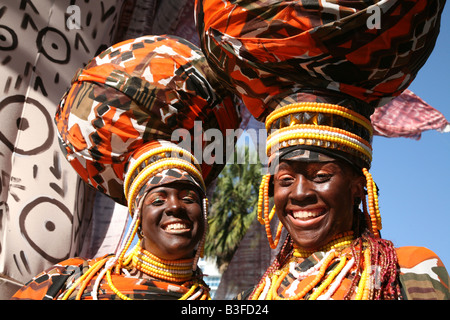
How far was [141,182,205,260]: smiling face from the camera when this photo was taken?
9.48ft

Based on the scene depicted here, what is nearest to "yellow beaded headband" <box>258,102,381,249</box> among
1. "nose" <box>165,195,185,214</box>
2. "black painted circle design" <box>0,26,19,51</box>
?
"nose" <box>165,195,185,214</box>

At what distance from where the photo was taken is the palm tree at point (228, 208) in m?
14.6

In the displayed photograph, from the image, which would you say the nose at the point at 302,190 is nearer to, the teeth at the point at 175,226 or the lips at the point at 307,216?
the lips at the point at 307,216

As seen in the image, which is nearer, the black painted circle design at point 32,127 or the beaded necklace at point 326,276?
the beaded necklace at point 326,276

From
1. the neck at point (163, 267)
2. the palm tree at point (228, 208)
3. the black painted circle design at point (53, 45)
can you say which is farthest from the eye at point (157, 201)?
the palm tree at point (228, 208)

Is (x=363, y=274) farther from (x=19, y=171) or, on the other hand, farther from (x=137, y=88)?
(x=19, y=171)

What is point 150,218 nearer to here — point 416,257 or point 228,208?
point 416,257

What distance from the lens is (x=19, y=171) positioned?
383 centimetres

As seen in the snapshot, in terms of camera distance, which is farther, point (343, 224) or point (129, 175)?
point (129, 175)

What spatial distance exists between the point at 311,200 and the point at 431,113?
460 cm

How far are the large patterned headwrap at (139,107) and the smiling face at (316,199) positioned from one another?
3.62 ft

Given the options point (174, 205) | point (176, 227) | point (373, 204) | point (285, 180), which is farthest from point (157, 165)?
point (373, 204)

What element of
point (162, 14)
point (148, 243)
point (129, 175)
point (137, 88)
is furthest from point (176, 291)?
point (162, 14)

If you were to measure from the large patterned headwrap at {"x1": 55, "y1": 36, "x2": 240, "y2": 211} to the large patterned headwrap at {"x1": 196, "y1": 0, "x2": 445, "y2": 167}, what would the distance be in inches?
35.8
